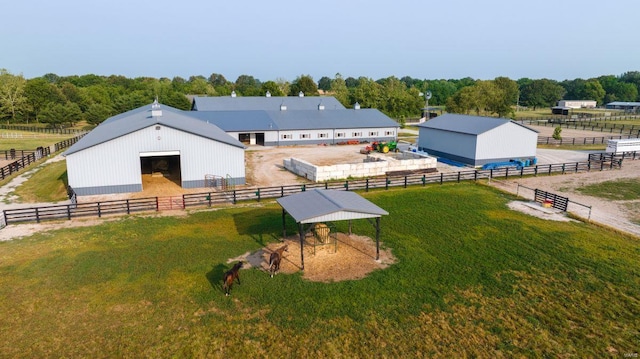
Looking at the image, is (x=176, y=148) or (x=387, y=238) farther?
(x=176, y=148)

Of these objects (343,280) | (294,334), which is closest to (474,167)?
(343,280)

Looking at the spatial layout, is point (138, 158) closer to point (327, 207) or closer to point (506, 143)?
point (327, 207)

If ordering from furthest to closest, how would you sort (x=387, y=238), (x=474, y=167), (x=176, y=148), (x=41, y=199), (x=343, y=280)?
(x=474, y=167)
(x=176, y=148)
(x=41, y=199)
(x=387, y=238)
(x=343, y=280)

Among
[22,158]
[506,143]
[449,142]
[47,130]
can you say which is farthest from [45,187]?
[47,130]

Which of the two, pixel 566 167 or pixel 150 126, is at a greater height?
pixel 150 126

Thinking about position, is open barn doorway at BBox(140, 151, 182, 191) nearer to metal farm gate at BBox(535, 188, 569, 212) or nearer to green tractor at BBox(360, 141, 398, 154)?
green tractor at BBox(360, 141, 398, 154)

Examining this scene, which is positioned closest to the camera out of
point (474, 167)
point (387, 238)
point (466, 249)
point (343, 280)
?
point (343, 280)

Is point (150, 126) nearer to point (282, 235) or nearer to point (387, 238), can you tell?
point (282, 235)

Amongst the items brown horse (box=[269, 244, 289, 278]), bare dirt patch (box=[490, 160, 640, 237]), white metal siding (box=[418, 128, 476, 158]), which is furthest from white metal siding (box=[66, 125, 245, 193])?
white metal siding (box=[418, 128, 476, 158])
